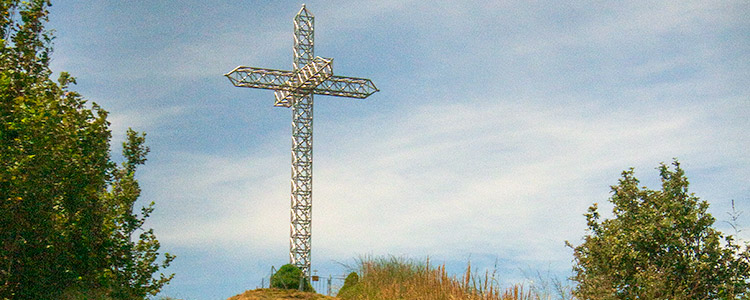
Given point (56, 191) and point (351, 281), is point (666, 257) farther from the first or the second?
point (56, 191)

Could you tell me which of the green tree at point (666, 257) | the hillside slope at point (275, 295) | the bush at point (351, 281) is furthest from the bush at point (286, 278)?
the green tree at point (666, 257)

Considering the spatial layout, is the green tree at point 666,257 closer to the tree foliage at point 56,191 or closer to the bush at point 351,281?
the bush at point 351,281

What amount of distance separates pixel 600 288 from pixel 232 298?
10232mm

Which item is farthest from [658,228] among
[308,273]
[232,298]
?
[308,273]

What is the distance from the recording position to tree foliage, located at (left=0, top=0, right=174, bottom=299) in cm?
1112

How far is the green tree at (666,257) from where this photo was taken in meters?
15.7

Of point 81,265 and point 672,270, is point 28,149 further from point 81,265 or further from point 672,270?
point 672,270

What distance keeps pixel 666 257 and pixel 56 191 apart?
46.9 feet

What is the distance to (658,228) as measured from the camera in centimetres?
1603

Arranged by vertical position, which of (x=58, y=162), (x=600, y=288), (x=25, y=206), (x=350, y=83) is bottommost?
(x=600, y=288)

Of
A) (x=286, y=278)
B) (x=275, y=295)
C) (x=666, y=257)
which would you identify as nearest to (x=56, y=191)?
(x=275, y=295)

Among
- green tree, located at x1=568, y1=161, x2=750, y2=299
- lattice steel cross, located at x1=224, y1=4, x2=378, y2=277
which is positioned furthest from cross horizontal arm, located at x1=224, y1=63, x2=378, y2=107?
green tree, located at x1=568, y1=161, x2=750, y2=299

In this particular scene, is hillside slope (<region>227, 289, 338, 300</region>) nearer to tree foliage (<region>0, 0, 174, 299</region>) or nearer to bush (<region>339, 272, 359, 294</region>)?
bush (<region>339, 272, 359, 294</region>)

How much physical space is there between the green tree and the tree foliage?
36.1 feet
